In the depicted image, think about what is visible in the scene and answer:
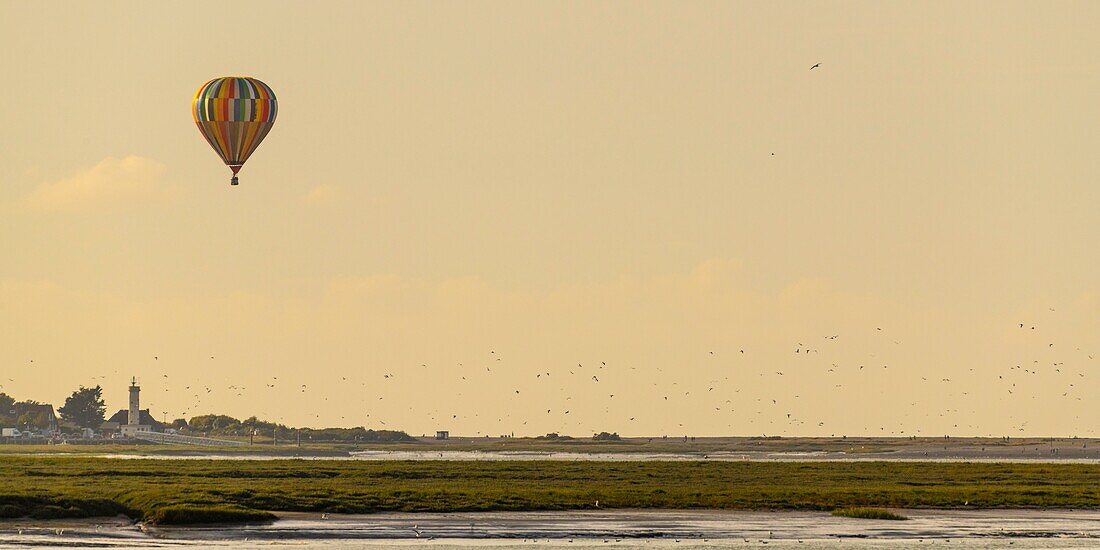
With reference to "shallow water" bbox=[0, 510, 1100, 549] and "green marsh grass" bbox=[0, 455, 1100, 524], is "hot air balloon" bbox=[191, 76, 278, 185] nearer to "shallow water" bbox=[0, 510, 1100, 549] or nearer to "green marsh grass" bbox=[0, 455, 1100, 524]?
"green marsh grass" bbox=[0, 455, 1100, 524]

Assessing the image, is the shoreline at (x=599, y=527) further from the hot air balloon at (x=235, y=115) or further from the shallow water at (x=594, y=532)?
the hot air balloon at (x=235, y=115)

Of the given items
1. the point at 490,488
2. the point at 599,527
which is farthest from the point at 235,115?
the point at 599,527

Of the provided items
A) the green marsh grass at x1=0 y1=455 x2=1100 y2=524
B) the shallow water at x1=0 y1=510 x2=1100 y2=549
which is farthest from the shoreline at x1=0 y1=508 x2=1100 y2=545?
the green marsh grass at x1=0 y1=455 x2=1100 y2=524

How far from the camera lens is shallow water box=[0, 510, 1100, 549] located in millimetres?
64875

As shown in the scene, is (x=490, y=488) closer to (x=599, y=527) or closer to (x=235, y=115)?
(x=599, y=527)

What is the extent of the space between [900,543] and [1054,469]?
6851cm

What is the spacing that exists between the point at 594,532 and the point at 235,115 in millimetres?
49962

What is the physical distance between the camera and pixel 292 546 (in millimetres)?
63969

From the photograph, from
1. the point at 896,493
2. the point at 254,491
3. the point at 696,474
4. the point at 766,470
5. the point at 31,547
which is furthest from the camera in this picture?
the point at 766,470

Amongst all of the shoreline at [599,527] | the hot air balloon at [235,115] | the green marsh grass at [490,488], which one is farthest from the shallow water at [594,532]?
the hot air balloon at [235,115]

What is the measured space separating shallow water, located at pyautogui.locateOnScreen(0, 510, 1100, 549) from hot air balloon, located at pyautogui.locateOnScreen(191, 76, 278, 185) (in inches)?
1547

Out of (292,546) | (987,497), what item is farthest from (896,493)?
(292,546)

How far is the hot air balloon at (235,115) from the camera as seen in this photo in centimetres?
10950

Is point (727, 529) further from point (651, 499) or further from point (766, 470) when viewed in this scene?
point (766, 470)
